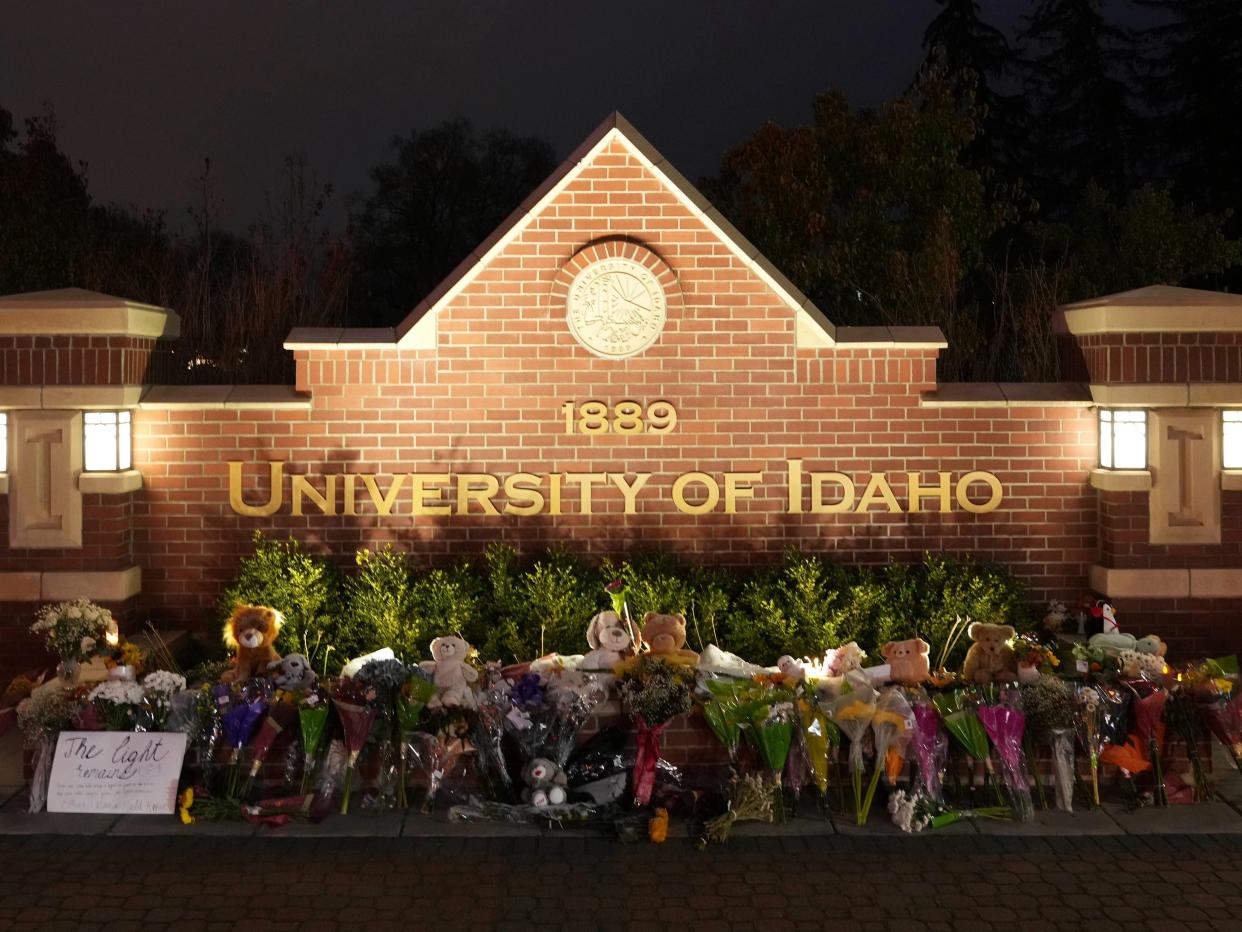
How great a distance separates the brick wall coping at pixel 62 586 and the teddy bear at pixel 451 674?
2.69 meters

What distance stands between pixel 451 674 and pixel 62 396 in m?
3.56

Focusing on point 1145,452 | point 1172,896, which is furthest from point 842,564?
point 1172,896

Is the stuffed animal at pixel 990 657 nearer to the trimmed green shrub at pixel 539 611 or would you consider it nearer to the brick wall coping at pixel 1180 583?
the brick wall coping at pixel 1180 583

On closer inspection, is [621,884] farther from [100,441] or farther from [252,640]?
[100,441]

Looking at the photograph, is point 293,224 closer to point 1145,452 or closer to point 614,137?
point 614,137

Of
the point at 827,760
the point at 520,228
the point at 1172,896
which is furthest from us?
the point at 520,228

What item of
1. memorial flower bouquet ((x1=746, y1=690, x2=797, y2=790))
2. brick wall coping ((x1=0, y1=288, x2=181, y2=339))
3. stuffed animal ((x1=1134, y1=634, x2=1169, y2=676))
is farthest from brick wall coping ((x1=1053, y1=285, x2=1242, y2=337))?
brick wall coping ((x1=0, y1=288, x2=181, y2=339))

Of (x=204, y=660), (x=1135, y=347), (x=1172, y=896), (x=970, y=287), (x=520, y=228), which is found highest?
(x=970, y=287)

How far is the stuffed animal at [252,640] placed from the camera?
8828 millimetres

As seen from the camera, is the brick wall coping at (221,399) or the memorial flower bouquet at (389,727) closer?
the memorial flower bouquet at (389,727)

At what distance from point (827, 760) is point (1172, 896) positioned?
1.88 metres

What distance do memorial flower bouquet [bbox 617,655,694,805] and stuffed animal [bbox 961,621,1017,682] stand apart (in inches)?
67.3

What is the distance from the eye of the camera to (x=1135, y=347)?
1017 cm

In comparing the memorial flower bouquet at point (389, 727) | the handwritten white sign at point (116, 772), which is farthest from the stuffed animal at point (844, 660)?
the handwritten white sign at point (116, 772)
